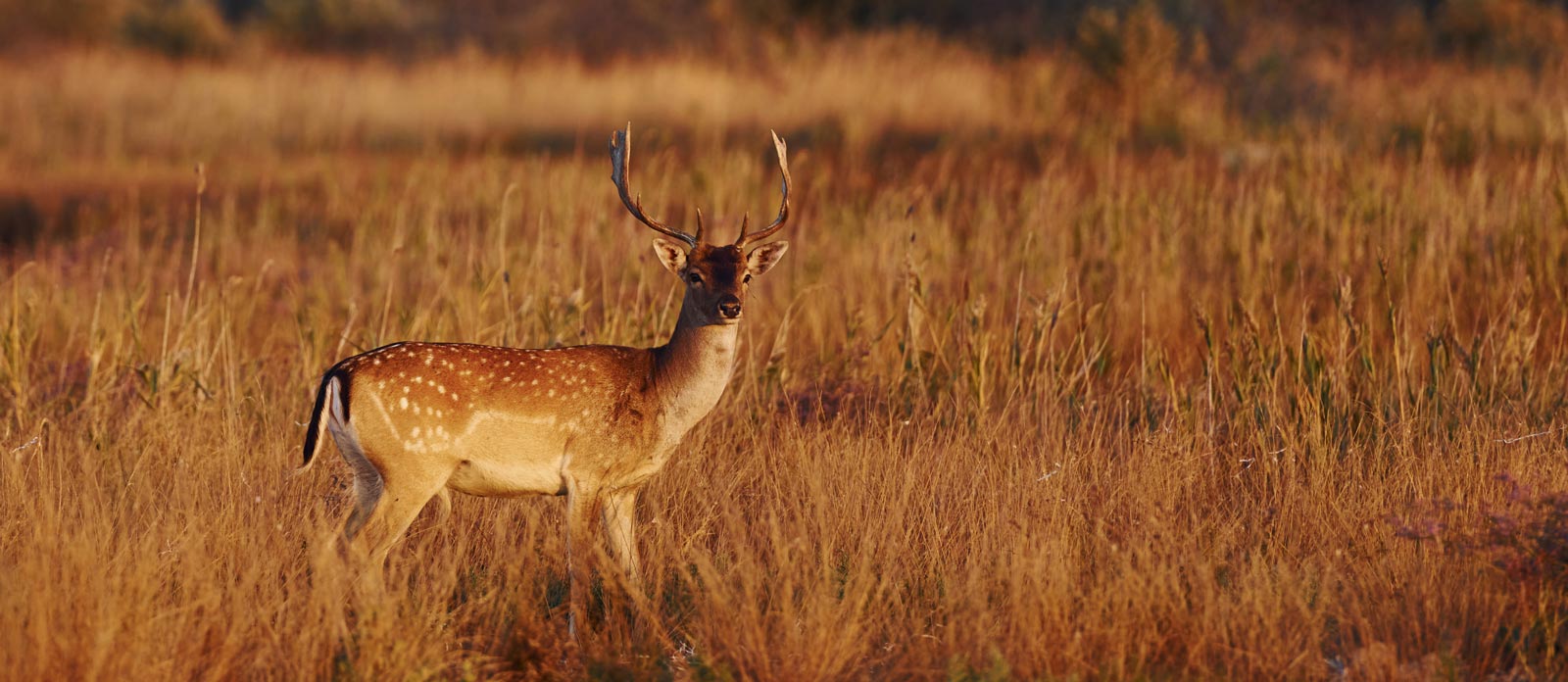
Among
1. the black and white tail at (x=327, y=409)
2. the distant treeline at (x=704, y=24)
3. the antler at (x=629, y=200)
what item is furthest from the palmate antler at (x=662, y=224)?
the distant treeline at (x=704, y=24)

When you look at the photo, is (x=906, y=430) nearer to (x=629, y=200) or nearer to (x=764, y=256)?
(x=764, y=256)

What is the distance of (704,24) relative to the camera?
981 inches

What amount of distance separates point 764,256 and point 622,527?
1.05 meters

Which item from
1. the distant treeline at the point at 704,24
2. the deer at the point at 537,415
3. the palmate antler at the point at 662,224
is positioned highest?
the distant treeline at the point at 704,24

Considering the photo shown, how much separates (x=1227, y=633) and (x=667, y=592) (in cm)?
172

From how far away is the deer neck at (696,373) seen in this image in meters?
5.17

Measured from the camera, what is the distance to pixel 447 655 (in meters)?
4.44

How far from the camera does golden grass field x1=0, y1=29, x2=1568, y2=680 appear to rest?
441 cm

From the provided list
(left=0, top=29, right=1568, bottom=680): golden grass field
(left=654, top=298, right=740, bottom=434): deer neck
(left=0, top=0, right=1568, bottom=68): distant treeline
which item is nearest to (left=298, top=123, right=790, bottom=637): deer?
(left=654, top=298, right=740, bottom=434): deer neck

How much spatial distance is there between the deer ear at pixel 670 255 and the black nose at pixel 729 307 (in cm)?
34

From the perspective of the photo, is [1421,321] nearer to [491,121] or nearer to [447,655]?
[447,655]

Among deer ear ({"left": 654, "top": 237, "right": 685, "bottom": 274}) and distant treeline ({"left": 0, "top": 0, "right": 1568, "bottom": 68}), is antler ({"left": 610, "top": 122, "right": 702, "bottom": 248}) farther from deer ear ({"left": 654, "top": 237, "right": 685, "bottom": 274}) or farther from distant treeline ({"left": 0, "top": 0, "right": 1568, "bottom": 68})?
distant treeline ({"left": 0, "top": 0, "right": 1568, "bottom": 68})

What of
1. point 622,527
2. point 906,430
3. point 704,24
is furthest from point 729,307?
point 704,24

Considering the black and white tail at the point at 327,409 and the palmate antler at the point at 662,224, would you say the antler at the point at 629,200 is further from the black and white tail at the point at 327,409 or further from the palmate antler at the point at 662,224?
the black and white tail at the point at 327,409
